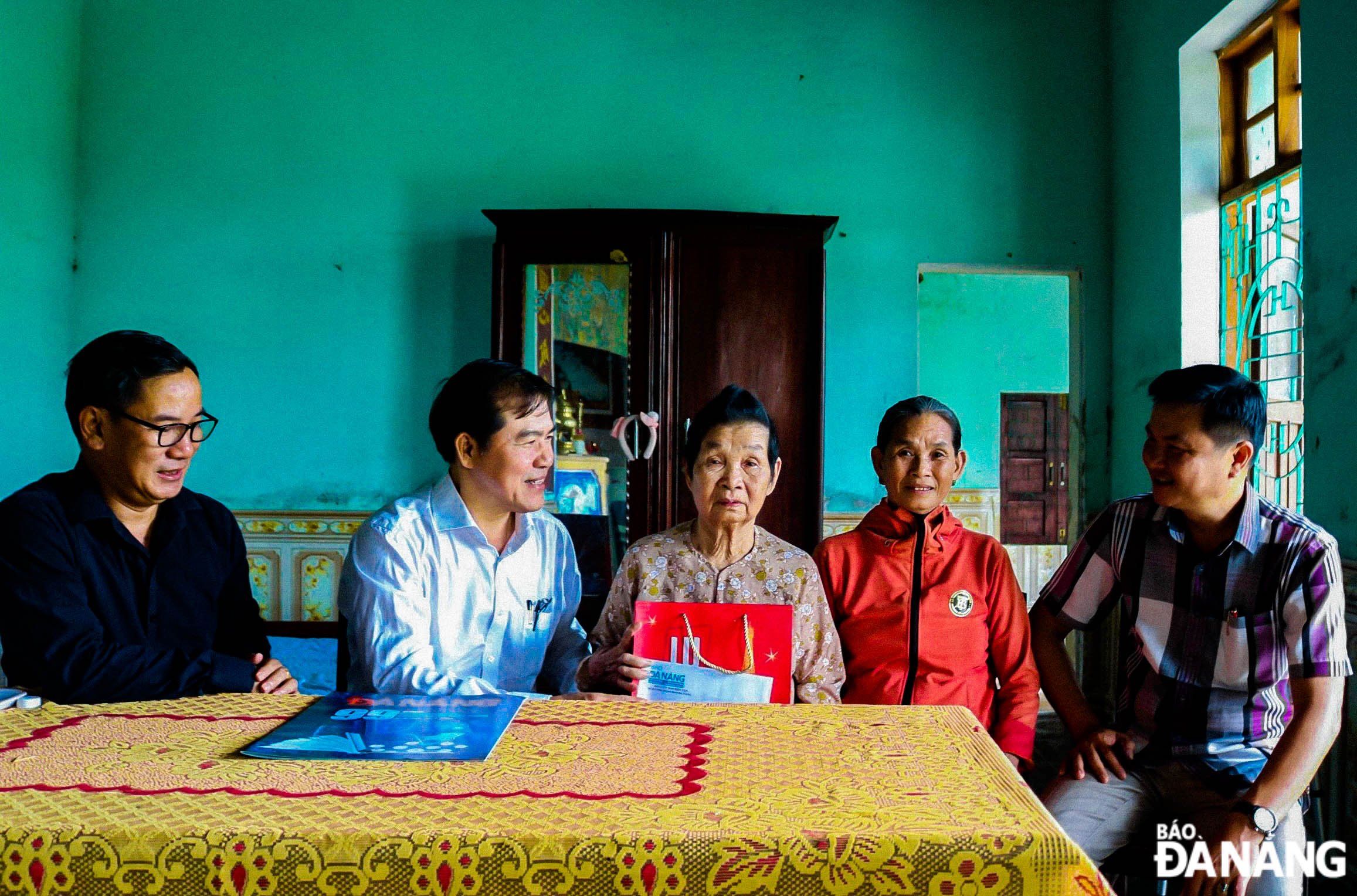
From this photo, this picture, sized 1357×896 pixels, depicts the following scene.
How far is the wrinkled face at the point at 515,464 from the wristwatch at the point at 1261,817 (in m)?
1.50

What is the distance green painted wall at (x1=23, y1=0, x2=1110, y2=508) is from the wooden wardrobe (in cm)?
47

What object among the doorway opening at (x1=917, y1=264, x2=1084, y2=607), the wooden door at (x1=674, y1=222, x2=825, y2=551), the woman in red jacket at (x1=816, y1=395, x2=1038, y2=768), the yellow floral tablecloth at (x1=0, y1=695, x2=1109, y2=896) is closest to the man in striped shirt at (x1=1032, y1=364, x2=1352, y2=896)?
the woman in red jacket at (x1=816, y1=395, x2=1038, y2=768)

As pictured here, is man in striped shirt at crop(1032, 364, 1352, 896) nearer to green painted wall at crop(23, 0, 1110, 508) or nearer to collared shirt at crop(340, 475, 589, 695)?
collared shirt at crop(340, 475, 589, 695)

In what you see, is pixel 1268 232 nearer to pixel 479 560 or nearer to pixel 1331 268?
pixel 1331 268

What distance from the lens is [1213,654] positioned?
1993 millimetres

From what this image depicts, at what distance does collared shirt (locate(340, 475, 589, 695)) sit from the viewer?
1.93 m

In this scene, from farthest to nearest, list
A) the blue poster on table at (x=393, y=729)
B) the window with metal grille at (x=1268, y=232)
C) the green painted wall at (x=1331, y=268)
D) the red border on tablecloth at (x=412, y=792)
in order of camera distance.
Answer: the window with metal grille at (x=1268, y=232) < the green painted wall at (x=1331, y=268) < the blue poster on table at (x=393, y=729) < the red border on tablecloth at (x=412, y=792)

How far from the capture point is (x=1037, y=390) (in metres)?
7.30

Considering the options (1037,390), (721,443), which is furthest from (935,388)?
(721,443)

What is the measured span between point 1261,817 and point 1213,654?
1.12ft

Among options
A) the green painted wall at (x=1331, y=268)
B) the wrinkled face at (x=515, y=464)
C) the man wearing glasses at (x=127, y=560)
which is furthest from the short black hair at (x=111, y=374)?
the green painted wall at (x=1331, y=268)

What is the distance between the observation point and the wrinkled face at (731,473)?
6.74ft

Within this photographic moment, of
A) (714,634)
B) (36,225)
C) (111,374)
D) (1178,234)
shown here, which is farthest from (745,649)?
(36,225)

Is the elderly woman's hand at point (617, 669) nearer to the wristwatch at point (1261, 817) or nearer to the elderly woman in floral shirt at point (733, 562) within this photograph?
the elderly woman in floral shirt at point (733, 562)
